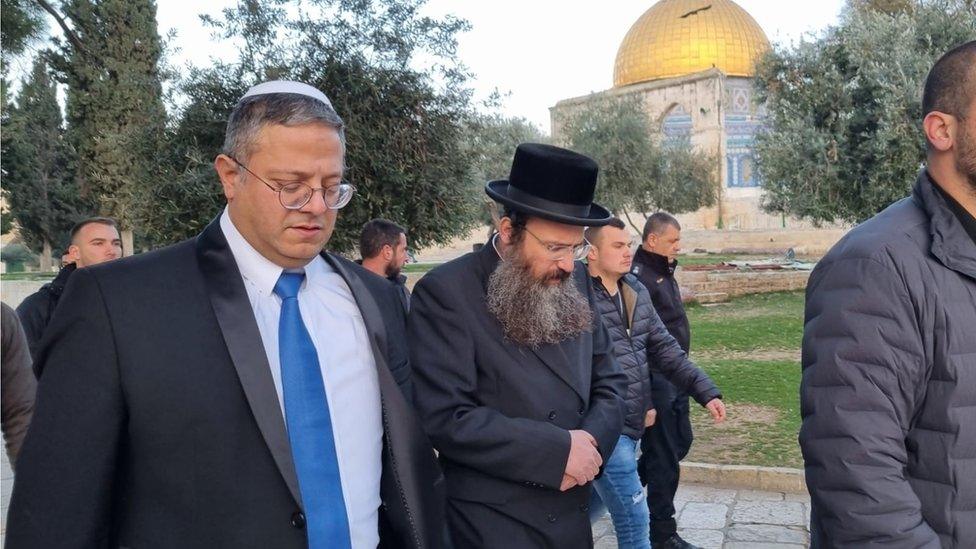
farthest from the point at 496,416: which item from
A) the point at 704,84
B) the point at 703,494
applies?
the point at 704,84

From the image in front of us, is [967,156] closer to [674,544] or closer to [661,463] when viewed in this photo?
[661,463]

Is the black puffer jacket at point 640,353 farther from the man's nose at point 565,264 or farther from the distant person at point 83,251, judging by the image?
the distant person at point 83,251

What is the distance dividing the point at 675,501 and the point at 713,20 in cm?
5970

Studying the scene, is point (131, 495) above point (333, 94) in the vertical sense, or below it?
below

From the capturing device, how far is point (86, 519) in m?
1.78

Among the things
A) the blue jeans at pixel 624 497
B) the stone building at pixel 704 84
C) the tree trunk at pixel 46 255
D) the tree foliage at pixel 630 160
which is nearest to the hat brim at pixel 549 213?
the blue jeans at pixel 624 497

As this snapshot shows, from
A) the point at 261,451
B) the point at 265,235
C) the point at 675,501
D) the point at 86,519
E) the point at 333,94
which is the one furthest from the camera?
the point at 333,94

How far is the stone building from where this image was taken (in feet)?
184

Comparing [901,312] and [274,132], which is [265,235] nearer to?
[274,132]

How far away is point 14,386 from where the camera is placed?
10.2 ft

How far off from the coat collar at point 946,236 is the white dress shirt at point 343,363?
1416 mm

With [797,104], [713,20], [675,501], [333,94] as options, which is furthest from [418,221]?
[713,20]

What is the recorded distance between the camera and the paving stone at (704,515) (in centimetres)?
558

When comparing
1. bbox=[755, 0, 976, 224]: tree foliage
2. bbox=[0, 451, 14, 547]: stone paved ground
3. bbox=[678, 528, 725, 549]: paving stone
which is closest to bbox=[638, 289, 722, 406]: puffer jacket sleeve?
bbox=[678, 528, 725, 549]: paving stone
